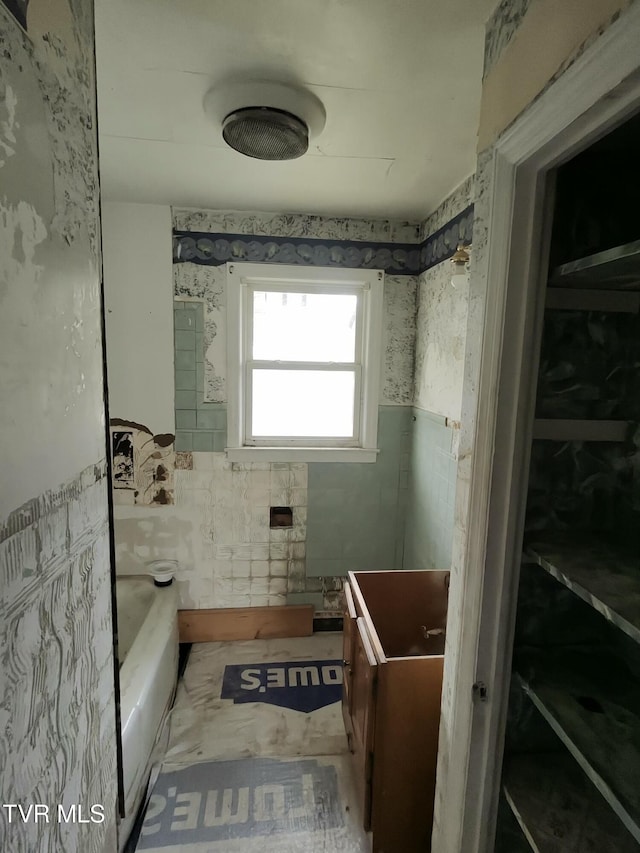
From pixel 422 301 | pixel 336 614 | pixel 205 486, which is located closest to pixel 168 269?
pixel 205 486

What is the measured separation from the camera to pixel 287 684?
2.15m

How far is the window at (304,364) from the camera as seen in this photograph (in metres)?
2.37

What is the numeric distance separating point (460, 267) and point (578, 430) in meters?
1.02

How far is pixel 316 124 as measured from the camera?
4.49 feet

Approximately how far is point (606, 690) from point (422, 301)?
1874mm

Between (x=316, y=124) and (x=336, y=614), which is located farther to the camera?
(x=336, y=614)

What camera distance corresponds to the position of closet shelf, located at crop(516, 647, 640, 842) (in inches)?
28.0

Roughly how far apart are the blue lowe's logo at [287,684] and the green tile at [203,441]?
115cm

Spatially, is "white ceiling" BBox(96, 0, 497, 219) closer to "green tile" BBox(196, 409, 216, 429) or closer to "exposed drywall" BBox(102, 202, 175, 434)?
"exposed drywall" BBox(102, 202, 175, 434)

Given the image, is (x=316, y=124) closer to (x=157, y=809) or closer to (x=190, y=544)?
(x=190, y=544)

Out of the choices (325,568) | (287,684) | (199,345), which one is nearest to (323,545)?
(325,568)

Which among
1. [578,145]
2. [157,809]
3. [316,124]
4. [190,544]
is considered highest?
[316,124]

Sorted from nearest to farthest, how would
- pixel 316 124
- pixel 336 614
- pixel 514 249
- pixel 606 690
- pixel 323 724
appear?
pixel 514 249 → pixel 606 690 → pixel 316 124 → pixel 323 724 → pixel 336 614

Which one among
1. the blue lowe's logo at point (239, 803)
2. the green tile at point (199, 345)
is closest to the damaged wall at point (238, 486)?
the green tile at point (199, 345)
